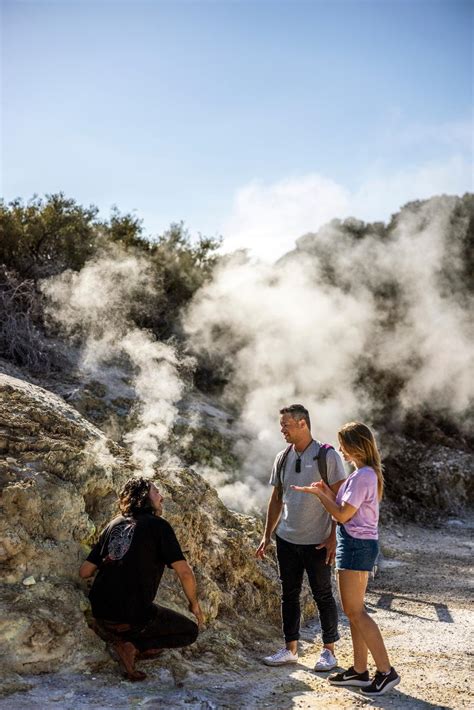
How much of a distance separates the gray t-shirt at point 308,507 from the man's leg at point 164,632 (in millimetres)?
725

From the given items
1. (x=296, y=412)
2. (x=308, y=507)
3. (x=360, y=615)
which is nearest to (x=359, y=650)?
(x=360, y=615)

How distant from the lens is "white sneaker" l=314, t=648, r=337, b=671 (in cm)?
365

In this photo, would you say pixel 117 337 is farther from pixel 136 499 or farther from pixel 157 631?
pixel 157 631

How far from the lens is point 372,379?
1385 cm

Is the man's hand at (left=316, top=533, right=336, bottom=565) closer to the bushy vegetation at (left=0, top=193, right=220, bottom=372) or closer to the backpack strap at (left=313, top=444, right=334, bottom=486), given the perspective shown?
the backpack strap at (left=313, top=444, right=334, bottom=486)

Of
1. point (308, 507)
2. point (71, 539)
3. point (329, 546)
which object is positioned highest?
point (308, 507)

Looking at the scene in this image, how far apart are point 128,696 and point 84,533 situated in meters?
1.02

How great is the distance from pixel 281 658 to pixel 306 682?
28cm

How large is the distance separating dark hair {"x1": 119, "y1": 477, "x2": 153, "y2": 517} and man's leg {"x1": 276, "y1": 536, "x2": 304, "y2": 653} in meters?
0.85

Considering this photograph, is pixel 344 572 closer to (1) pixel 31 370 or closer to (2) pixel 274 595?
(2) pixel 274 595

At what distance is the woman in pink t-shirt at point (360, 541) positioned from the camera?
325 centimetres

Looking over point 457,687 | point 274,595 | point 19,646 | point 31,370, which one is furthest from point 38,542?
point 31,370

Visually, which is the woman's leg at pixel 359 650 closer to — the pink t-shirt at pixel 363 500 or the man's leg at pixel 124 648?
the pink t-shirt at pixel 363 500

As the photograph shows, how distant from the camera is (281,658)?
12.4 feet
